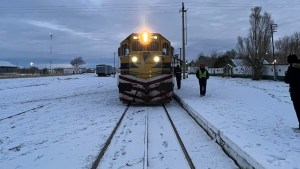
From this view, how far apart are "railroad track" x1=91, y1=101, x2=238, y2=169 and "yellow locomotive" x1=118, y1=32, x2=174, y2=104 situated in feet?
13.7

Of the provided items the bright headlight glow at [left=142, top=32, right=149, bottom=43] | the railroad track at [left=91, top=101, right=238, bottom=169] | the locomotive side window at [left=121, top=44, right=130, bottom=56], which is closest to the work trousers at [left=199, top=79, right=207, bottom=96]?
the bright headlight glow at [left=142, top=32, right=149, bottom=43]

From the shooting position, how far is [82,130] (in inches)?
383

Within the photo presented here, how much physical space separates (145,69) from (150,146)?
8.77m

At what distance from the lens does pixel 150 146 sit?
7.82 meters

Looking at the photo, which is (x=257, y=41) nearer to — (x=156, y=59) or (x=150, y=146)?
(x=156, y=59)

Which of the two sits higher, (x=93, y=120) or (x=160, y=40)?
(x=160, y=40)

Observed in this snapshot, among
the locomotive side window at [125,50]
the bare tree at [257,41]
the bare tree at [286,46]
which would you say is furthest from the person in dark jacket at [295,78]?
the bare tree at [286,46]

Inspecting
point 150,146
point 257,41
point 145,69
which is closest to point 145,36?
point 145,69

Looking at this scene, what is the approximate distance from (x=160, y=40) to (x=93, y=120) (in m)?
6.61

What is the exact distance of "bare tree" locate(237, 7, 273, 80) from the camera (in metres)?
41.5

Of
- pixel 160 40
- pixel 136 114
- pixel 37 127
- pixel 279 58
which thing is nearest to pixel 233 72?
pixel 279 58

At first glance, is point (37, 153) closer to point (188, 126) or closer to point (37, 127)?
point (37, 127)

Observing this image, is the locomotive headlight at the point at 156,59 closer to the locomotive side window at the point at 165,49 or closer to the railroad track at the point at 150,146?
the locomotive side window at the point at 165,49

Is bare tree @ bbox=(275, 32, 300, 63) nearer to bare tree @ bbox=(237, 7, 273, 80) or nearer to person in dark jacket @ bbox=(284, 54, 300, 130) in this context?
bare tree @ bbox=(237, 7, 273, 80)
